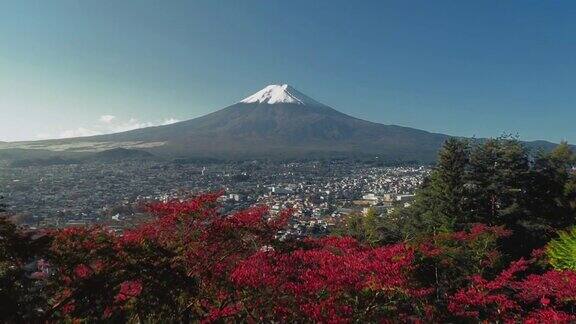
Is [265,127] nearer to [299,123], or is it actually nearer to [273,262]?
[299,123]

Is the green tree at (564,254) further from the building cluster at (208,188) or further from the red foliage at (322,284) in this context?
the building cluster at (208,188)

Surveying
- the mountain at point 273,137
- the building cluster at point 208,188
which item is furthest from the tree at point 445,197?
the mountain at point 273,137

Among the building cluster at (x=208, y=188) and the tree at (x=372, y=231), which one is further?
the building cluster at (x=208, y=188)

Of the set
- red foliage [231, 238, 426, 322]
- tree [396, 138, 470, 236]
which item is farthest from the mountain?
red foliage [231, 238, 426, 322]

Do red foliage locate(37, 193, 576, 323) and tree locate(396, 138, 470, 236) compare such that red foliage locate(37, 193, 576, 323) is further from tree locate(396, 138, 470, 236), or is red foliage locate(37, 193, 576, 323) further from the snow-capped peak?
the snow-capped peak

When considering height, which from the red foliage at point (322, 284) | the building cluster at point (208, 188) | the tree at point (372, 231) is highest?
the red foliage at point (322, 284)

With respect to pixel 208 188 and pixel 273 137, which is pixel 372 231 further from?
pixel 273 137

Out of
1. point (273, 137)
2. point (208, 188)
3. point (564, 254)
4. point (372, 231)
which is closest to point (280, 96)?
point (273, 137)
